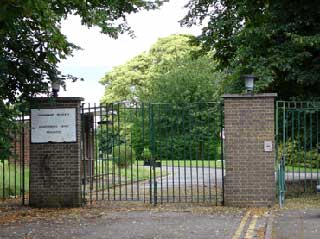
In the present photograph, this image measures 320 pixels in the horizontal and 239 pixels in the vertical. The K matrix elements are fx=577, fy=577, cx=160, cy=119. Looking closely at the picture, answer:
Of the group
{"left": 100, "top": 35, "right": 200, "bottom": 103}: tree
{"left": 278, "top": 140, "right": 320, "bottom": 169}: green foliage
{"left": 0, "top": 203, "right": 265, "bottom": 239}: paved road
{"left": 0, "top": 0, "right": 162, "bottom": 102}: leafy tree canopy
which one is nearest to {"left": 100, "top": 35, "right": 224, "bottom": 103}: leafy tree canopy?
{"left": 100, "top": 35, "right": 200, "bottom": 103}: tree

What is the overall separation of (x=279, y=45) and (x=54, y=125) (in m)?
6.60

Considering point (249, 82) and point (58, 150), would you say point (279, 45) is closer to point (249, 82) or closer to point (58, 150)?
point (249, 82)

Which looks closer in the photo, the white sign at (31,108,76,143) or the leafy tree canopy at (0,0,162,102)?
the leafy tree canopy at (0,0,162,102)

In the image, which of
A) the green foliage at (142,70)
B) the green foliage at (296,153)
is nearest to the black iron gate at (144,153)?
the green foliage at (296,153)

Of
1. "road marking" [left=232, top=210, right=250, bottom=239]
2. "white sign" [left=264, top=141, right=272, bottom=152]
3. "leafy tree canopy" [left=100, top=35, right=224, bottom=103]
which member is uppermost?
"leafy tree canopy" [left=100, top=35, right=224, bottom=103]

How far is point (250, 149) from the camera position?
13609 millimetres

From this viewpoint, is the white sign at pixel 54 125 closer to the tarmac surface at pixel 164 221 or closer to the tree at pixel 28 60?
the tree at pixel 28 60

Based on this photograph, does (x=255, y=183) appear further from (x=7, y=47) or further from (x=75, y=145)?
(x=7, y=47)

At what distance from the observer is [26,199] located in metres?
16.0

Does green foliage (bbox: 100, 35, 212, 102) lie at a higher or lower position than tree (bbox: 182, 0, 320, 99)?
higher

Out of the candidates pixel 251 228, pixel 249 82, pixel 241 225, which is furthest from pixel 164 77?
pixel 251 228

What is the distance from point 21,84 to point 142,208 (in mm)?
4203

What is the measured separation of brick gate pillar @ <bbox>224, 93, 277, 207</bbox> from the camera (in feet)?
44.5

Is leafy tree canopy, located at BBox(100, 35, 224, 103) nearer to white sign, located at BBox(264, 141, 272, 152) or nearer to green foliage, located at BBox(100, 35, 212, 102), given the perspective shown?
green foliage, located at BBox(100, 35, 212, 102)
